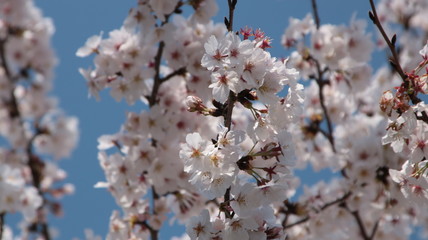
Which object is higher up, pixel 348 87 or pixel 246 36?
pixel 348 87

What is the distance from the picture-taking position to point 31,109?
832 centimetres

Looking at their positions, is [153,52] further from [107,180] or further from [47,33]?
[47,33]

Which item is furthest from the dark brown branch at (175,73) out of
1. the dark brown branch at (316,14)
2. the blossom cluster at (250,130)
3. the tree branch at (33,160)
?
the tree branch at (33,160)

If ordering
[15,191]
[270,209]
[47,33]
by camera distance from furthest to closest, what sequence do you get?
1. [47,33]
2. [15,191]
3. [270,209]

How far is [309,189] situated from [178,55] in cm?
173

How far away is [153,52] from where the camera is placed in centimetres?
371

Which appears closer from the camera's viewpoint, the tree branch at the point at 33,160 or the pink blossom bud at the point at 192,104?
the pink blossom bud at the point at 192,104

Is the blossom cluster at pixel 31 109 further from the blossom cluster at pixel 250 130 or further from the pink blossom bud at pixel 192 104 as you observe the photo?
the pink blossom bud at pixel 192 104

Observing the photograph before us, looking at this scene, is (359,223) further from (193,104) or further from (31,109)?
(31,109)

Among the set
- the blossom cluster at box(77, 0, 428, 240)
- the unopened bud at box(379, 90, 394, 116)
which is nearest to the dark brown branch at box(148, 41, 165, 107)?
the blossom cluster at box(77, 0, 428, 240)

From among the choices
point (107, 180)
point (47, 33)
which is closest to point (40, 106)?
point (47, 33)

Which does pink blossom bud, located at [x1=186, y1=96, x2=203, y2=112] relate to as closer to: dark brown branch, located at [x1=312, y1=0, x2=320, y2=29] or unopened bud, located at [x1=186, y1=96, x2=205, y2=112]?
unopened bud, located at [x1=186, y1=96, x2=205, y2=112]

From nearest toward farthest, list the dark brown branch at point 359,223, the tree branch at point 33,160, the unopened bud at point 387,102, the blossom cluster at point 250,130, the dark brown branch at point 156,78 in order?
the blossom cluster at point 250,130 → the unopened bud at point 387,102 → the dark brown branch at point 156,78 → the dark brown branch at point 359,223 → the tree branch at point 33,160

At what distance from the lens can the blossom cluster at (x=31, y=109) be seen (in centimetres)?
679
